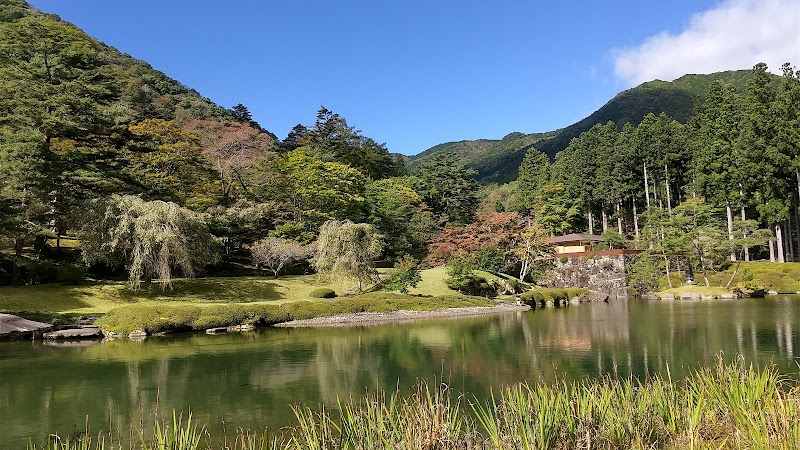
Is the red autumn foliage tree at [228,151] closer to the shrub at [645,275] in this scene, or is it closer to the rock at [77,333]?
the rock at [77,333]

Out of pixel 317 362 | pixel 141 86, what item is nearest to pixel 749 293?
pixel 317 362

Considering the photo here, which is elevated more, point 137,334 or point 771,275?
point 137,334

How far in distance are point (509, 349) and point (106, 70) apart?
31257 millimetres

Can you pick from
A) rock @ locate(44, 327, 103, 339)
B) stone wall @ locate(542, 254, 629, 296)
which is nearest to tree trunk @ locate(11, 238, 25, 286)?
rock @ locate(44, 327, 103, 339)

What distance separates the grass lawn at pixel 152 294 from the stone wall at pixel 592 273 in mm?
21248

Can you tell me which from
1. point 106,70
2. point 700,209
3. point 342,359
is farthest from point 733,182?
point 106,70

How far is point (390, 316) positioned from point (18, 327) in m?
16.0

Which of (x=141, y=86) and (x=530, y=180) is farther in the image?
(x=141, y=86)

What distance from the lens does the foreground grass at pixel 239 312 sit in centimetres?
2114

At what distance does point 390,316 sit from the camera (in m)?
25.7

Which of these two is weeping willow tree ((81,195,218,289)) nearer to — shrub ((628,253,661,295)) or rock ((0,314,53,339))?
rock ((0,314,53,339))

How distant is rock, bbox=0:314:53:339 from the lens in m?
19.6

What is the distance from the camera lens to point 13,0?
61781 mm

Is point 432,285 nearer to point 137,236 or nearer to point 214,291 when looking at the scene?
point 214,291
